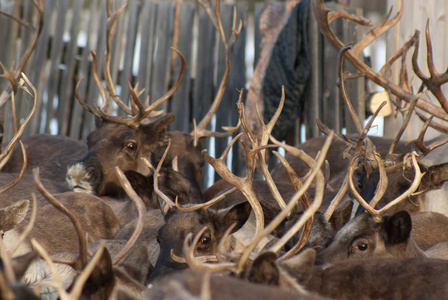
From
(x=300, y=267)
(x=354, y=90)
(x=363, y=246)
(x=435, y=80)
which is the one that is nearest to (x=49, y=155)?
(x=354, y=90)

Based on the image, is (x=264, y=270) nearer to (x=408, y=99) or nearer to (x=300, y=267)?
(x=300, y=267)

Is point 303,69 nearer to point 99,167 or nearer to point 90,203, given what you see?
point 99,167

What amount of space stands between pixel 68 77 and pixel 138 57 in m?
0.96

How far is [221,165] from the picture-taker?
3.78 metres

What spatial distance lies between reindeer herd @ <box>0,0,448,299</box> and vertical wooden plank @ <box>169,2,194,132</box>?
4.13 ft

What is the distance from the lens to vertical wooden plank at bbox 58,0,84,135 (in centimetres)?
850

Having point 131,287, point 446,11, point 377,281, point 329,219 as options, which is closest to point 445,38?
point 446,11

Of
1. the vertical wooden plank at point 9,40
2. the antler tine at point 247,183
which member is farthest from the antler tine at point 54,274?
the vertical wooden plank at point 9,40

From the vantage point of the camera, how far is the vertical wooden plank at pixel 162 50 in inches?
324

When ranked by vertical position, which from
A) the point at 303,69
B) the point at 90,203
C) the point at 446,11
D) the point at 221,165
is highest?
the point at 446,11

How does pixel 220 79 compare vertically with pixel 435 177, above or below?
above

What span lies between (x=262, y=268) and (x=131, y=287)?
591 mm

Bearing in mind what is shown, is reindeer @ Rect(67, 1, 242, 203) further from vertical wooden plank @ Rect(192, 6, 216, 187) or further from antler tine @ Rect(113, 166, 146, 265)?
antler tine @ Rect(113, 166, 146, 265)

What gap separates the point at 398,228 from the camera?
353cm
